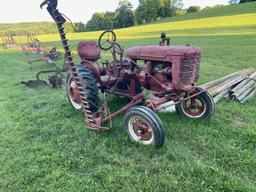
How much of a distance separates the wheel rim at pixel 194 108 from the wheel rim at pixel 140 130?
1.08 metres

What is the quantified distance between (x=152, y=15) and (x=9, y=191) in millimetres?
58853

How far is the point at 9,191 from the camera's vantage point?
262cm

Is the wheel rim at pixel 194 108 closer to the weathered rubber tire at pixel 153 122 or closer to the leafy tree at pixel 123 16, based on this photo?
the weathered rubber tire at pixel 153 122

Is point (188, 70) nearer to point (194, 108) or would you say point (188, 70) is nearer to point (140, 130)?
point (194, 108)

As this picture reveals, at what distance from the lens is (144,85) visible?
4.00 m

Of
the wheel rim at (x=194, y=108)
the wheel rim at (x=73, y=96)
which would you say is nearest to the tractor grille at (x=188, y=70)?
the wheel rim at (x=194, y=108)

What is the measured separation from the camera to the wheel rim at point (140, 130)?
3240 millimetres

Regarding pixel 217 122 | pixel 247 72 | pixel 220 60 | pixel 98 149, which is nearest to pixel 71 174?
pixel 98 149

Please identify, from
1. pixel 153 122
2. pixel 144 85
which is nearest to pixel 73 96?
pixel 144 85

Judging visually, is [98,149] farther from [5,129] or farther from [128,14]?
[128,14]

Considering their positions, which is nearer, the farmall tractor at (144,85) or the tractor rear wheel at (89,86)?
the farmall tractor at (144,85)

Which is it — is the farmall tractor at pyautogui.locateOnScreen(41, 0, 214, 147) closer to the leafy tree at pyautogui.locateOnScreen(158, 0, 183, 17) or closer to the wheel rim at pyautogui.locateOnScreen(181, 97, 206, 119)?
the wheel rim at pyautogui.locateOnScreen(181, 97, 206, 119)

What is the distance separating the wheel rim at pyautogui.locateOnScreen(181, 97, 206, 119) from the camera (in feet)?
13.1

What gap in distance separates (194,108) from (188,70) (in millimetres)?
830
